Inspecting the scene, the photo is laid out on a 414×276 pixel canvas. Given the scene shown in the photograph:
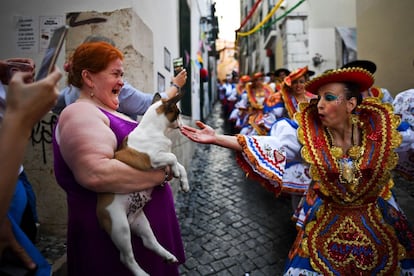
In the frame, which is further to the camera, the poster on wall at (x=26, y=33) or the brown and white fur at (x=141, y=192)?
the poster on wall at (x=26, y=33)

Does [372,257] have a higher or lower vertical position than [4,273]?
lower

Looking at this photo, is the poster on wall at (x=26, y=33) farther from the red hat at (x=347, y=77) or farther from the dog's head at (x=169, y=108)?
the red hat at (x=347, y=77)

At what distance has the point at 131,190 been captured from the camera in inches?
52.2

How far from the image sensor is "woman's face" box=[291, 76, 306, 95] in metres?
4.77

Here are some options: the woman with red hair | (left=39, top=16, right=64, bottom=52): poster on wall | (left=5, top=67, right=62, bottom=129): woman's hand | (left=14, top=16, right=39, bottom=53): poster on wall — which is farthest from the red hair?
(left=14, top=16, right=39, bottom=53): poster on wall

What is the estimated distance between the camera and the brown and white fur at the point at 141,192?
1.29 metres

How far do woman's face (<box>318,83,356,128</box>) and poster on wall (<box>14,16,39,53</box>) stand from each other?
118 inches

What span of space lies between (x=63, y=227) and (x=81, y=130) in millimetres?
2478

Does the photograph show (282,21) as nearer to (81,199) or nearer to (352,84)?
(352,84)

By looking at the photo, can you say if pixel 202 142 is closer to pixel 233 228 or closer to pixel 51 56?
pixel 51 56

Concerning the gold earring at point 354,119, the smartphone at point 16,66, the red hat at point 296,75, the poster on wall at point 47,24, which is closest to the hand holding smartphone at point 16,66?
the smartphone at point 16,66

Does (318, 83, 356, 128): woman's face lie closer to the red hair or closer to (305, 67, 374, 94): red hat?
(305, 67, 374, 94): red hat

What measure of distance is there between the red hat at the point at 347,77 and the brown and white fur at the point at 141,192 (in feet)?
4.02

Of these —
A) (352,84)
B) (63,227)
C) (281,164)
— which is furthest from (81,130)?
(63,227)
